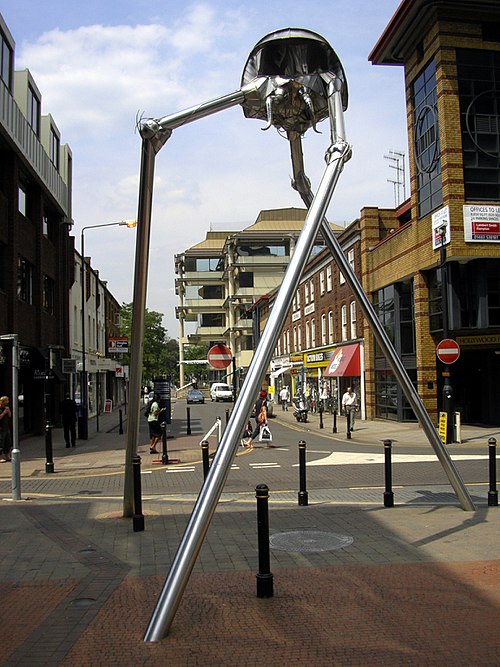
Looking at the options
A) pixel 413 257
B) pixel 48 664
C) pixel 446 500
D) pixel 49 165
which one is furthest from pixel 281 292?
pixel 49 165

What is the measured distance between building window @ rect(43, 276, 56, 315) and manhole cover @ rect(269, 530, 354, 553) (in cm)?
2356

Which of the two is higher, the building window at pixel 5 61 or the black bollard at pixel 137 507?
the building window at pixel 5 61

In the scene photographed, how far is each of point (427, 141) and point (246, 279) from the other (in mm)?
60019

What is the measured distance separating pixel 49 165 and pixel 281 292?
85.5ft

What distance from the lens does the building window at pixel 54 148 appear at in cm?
3120

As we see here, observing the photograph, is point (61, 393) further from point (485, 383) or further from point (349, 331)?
point (485, 383)

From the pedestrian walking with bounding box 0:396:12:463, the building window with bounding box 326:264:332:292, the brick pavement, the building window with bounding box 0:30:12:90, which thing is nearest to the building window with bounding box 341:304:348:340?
the building window with bounding box 326:264:332:292

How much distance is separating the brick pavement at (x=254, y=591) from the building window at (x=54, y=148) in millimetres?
24936

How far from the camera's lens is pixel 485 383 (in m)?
26.7

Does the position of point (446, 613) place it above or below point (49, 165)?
below

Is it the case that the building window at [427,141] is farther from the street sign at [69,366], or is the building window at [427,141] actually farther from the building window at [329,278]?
the street sign at [69,366]

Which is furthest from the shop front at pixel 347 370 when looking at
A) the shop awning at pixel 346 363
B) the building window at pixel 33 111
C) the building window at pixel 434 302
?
the building window at pixel 33 111

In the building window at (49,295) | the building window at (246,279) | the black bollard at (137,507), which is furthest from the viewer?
the building window at (246,279)

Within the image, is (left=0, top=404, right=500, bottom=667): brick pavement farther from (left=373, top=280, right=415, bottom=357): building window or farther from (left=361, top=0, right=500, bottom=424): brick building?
(left=373, top=280, right=415, bottom=357): building window
